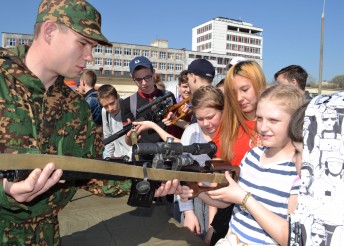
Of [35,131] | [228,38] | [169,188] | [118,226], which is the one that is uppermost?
[228,38]

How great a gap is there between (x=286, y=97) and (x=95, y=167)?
1184 millimetres

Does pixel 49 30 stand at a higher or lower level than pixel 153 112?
higher

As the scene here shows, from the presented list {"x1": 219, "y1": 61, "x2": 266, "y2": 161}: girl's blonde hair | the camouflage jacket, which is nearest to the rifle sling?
the camouflage jacket

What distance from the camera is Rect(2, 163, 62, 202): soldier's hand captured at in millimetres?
1372

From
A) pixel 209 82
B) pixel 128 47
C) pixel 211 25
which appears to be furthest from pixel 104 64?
pixel 209 82

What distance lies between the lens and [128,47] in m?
82.8

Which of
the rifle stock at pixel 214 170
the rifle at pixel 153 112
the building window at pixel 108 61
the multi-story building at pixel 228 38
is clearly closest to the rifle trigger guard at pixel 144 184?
the rifle stock at pixel 214 170

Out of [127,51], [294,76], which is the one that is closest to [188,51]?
[127,51]

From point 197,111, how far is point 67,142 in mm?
1197

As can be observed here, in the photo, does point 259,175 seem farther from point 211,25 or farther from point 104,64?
point 211,25

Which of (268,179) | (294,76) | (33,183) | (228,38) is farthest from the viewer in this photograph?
(228,38)

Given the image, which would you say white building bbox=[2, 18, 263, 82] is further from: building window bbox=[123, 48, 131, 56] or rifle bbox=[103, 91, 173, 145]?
rifle bbox=[103, 91, 173, 145]

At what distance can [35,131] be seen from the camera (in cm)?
179

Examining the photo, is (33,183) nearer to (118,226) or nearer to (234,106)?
(234,106)
